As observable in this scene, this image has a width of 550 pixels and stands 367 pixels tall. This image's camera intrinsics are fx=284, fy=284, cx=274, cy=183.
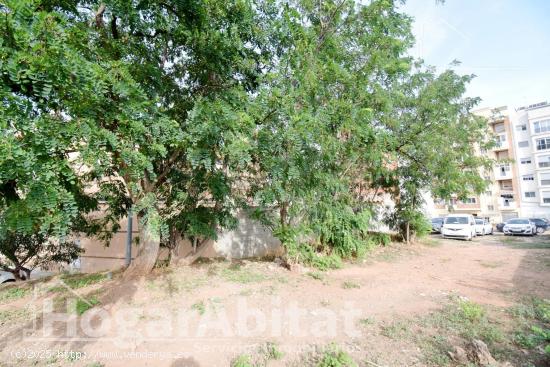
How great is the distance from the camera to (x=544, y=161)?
→ 32438mm

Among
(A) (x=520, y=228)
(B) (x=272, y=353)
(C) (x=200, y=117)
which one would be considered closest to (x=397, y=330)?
(B) (x=272, y=353)

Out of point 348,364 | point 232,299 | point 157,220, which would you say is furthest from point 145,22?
point 348,364

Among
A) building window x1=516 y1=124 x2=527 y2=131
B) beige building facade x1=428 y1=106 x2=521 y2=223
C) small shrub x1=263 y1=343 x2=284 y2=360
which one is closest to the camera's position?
small shrub x1=263 y1=343 x2=284 y2=360

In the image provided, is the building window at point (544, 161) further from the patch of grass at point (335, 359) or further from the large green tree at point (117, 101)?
the patch of grass at point (335, 359)

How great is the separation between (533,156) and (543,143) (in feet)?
5.64

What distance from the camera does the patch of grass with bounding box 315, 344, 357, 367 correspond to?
11.1 feet

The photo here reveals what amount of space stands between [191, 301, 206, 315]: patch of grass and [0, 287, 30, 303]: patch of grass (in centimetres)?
415

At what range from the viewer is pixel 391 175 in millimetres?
11359

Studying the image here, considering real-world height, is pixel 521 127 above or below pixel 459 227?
above

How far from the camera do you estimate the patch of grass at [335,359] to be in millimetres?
3375

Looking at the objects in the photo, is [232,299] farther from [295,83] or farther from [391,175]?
[391,175]

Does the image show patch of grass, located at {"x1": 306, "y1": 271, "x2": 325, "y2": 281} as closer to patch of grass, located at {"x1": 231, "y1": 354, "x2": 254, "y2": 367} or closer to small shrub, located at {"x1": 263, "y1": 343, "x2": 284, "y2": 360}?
small shrub, located at {"x1": 263, "y1": 343, "x2": 284, "y2": 360}

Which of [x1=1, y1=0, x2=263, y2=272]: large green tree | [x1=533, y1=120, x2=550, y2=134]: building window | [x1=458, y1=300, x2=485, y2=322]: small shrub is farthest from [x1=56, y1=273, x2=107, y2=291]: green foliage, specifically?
[x1=533, y1=120, x2=550, y2=134]: building window

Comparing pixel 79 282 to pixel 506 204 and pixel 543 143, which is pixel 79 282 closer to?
pixel 506 204
